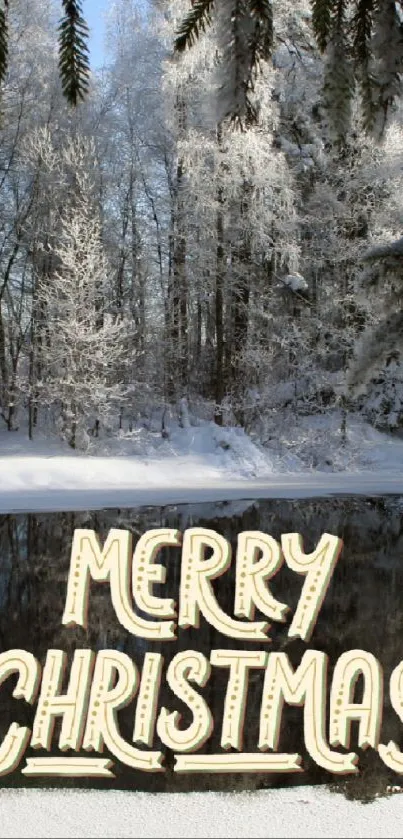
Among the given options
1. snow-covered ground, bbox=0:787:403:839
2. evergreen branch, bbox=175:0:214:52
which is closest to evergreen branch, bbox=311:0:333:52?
evergreen branch, bbox=175:0:214:52

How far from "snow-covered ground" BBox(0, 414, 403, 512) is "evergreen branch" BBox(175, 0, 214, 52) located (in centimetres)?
1188

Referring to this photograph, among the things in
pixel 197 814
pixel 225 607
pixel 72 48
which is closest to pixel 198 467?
pixel 225 607

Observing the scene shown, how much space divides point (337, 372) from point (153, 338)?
Result: 6.38 metres

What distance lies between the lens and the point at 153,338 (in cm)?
2427

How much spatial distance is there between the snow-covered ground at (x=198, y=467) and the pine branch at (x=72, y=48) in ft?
39.1

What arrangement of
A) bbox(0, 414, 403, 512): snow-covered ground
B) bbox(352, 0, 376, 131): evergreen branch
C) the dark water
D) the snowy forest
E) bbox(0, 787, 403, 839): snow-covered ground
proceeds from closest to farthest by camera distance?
bbox(352, 0, 376, 131): evergreen branch
bbox(0, 787, 403, 839): snow-covered ground
the dark water
bbox(0, 414, 403, 512): snow-covered ground
the snowy forest

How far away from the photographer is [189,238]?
21.0m

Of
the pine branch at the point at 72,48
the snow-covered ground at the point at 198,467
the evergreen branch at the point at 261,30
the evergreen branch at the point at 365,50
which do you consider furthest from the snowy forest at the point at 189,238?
the pine branch at the point at 72,48

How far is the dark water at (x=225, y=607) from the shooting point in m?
4.18

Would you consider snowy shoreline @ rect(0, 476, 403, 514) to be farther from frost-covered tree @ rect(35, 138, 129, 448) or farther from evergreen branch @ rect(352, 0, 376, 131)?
evergreen branch @ rect(352, 0, 376, 131)

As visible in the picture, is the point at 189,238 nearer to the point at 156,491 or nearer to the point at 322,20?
the point at 156,491

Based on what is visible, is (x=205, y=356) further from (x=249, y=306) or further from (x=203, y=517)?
(x=203, y=517)

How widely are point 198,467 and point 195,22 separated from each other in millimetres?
16324

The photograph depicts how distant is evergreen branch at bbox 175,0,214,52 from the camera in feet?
6.33
